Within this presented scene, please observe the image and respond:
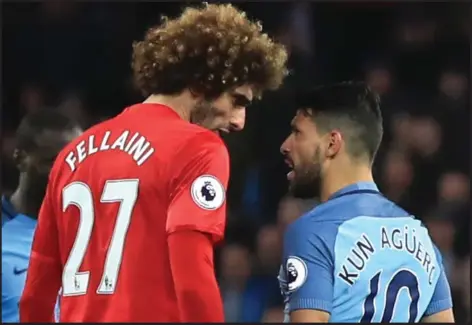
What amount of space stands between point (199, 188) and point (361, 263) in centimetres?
64

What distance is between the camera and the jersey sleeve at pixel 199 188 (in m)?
1.89

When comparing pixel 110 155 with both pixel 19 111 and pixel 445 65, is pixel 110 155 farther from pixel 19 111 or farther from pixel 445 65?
pixel 445 65

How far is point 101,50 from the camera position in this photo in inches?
219

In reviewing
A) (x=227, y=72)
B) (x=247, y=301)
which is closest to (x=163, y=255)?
(x=227, y=72)

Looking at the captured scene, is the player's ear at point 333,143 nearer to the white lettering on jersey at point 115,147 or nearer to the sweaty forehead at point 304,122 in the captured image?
the sweaty forehead at point 304,122

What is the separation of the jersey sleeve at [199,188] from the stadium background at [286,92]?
253cm

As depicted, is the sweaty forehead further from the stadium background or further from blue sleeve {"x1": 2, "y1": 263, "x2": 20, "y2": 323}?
the stadium background

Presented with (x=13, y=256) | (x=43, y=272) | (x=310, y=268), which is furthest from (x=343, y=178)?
(x=13, y=256)

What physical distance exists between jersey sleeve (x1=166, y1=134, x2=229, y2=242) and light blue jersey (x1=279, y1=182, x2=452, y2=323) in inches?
18.2

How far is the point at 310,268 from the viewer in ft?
7.64

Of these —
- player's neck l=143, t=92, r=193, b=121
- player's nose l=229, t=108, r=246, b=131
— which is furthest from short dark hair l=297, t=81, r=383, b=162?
player's neck l=143, t=92, r=193, b=121

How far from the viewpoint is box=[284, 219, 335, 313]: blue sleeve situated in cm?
231

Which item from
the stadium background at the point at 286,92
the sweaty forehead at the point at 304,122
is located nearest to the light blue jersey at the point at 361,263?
the sweaty forehead at the point at 304,122

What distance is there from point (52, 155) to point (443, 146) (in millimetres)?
2811
